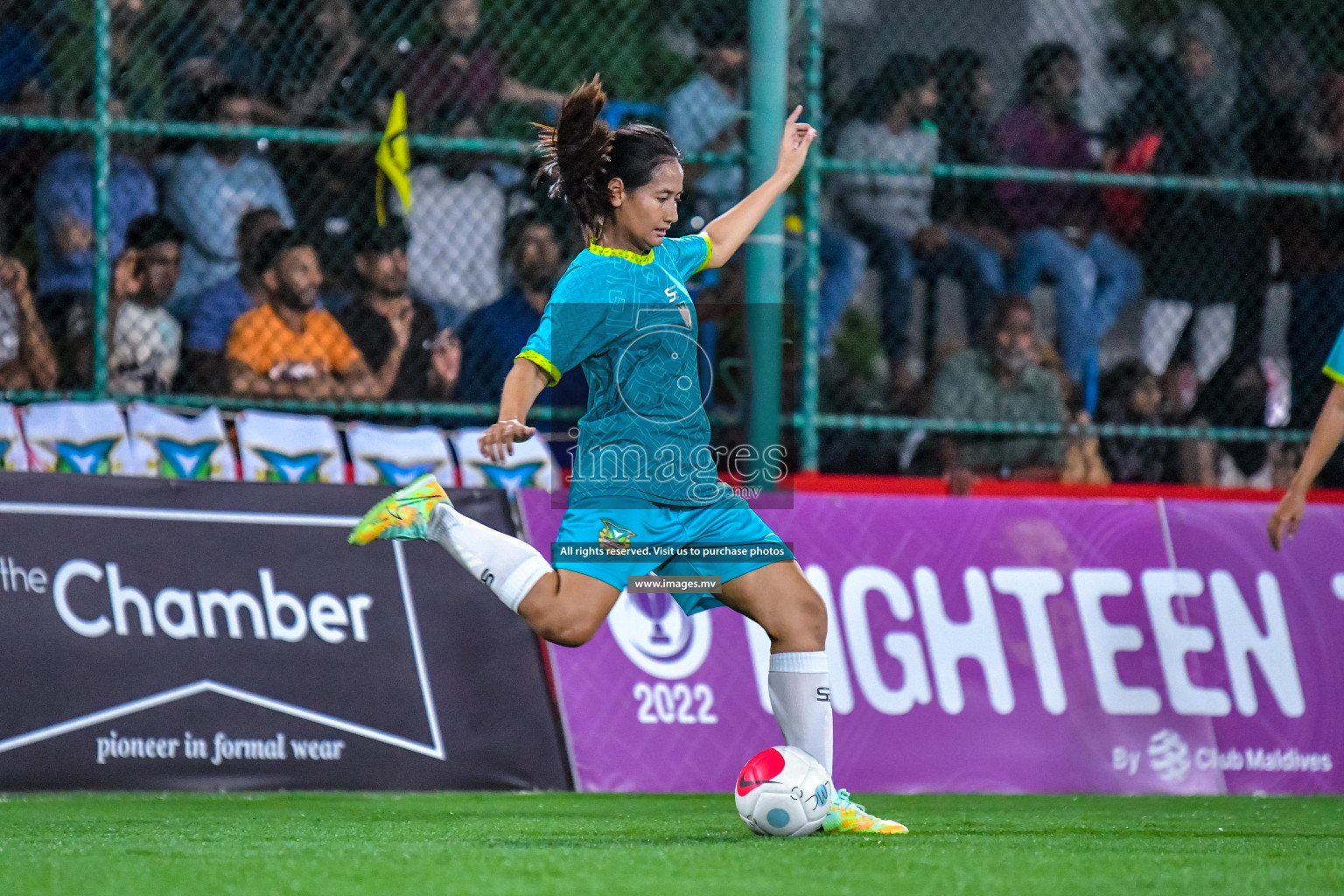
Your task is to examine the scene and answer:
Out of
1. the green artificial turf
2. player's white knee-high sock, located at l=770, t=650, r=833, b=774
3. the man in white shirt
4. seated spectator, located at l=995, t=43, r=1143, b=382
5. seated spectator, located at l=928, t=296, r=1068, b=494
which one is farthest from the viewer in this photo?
seated spectator, located at l=995, t=43, r=1143, b=382

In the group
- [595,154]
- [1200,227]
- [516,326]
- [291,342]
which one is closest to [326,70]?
[291,342]

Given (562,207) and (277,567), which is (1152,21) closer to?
(562,207)

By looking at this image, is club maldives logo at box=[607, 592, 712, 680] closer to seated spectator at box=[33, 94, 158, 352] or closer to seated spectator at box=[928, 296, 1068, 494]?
seated spectator at box=[928, 296, 1068, 494]

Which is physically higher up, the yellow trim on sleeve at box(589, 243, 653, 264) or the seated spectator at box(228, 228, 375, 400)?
the seated spectator at box(228, 228, 375, 400)

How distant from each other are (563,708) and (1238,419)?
13.3 ft

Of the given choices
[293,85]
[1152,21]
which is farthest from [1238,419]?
[293,85]

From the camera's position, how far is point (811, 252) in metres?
8.27

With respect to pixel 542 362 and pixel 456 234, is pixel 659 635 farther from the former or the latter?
pixel 542 362

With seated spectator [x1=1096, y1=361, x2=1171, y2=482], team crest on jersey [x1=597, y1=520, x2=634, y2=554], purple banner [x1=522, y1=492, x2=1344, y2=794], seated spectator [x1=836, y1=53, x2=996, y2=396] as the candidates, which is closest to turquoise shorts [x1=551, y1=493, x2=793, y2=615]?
team crest on jersey [x1=597, y1=520, x2=634, y2=554]

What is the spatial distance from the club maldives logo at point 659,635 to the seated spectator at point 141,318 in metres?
2.22

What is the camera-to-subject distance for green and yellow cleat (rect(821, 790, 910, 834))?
5.08 meters

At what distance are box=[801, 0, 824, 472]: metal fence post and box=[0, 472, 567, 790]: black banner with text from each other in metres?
1.71

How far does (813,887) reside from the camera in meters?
3.81

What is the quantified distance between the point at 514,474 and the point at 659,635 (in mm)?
992
